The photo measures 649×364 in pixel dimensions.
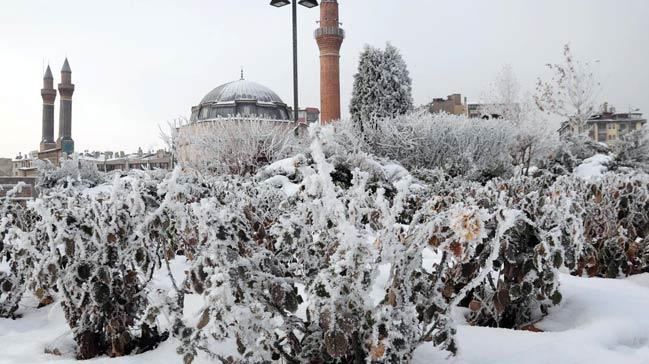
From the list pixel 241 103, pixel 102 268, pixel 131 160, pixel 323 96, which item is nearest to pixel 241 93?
pixel 241 103

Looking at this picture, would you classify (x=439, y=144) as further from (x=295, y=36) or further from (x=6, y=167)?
(x=6, y=167)

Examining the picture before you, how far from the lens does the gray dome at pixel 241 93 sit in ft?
113

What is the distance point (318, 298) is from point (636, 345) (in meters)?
1.58

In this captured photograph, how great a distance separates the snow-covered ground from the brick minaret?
28608 millimetres

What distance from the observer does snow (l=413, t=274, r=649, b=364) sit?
2221mm

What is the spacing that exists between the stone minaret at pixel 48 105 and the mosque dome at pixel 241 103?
20.6m

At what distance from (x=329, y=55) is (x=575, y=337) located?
3039cm

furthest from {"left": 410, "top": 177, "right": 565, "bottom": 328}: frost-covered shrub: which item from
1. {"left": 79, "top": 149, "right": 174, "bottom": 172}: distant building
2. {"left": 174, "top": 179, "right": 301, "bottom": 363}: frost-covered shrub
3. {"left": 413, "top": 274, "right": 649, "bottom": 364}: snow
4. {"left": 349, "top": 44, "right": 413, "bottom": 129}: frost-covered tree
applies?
{"left": 79, "top": 149, "right": 174, "bottom": 172}: distant building

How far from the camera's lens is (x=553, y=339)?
2404 millimetres

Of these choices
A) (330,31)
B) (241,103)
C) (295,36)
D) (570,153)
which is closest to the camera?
(295,36)

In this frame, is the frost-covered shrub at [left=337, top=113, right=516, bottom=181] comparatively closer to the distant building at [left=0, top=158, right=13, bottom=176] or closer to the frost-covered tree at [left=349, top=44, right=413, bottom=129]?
the frost-covered tree at [left=349, top=44, right=413, bottom=129]

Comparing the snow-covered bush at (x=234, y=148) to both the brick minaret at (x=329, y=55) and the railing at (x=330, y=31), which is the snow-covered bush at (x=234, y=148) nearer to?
the brick minaret at (x=329, y=55)

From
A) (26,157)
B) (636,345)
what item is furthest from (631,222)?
(26,157)

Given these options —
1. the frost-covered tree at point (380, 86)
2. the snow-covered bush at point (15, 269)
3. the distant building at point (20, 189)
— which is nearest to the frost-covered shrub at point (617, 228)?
the snow-covered bush at point (15, 269)
